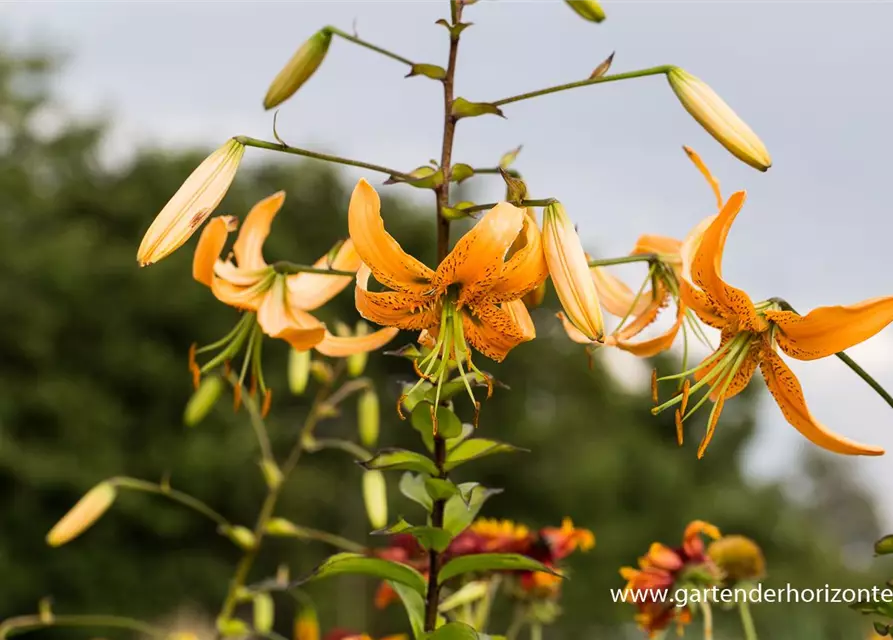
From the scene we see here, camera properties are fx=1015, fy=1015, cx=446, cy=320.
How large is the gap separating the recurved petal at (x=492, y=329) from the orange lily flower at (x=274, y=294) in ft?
0.22

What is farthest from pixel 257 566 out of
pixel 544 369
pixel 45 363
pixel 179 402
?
pixel 544 369

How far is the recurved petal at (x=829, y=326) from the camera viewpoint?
Answer: 2.03ft

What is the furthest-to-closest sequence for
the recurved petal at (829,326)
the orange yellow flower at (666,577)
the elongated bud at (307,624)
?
the elongated bud at (307,624)
the orange yellow flower at (666,577)
the recurved petal at (829,326)

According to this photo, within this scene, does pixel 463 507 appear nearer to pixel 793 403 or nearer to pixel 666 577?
pixel 793 403

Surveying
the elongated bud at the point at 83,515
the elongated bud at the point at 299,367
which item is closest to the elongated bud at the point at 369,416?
the elongated bud at the point at 299,367

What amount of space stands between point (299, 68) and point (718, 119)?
0.30m

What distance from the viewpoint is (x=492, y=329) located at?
2.38 ft

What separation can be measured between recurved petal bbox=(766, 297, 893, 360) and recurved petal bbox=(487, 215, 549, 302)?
0.17 meters

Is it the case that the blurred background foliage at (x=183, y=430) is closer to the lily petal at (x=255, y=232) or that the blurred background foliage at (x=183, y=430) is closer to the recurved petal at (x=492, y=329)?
the lily petal at (x=255, y=232)

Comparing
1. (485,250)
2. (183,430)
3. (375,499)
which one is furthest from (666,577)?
(183,430)

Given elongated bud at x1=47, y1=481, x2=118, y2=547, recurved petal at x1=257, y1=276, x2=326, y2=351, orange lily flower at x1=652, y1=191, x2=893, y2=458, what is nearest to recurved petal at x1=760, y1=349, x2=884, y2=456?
orange lily flower at x1=652, y1=191, x2=893, y2=458

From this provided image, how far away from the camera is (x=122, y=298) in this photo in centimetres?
884

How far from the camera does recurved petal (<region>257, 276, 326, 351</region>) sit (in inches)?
30.6

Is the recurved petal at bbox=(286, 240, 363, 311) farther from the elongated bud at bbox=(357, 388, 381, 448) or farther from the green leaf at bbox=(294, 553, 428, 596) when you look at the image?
the elongated bud at bbox=(357, 388, 381, 448)
